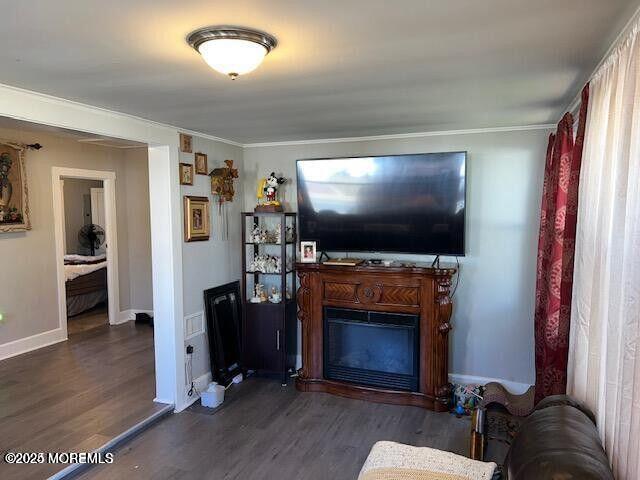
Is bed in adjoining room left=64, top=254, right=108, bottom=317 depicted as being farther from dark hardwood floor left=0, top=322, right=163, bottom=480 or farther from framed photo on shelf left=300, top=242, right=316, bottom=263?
framed photo on shelf left=300, top=242, right=316, bottom=263

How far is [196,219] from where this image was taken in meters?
3.94

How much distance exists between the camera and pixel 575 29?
1708mm

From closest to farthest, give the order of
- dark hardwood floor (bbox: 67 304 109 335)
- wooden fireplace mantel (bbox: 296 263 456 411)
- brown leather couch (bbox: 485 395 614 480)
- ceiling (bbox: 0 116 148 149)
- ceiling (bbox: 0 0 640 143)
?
1. brown leather couch (bbox: 485 395 614 480)
2. ceiling (bbox: 0 0 640 143)
3. ceiling (bbox: 0 116 148 149)
4. wooden fireplace mantel (bbox: 296 263 456 411)
5. dark hardwood floor (bbox: 67 304 109 335)

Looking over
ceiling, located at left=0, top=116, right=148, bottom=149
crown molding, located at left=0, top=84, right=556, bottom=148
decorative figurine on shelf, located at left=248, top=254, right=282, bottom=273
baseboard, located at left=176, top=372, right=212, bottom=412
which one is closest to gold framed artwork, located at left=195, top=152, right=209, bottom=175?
crown molding, located at left=0, top=84, right=556, bottom=148

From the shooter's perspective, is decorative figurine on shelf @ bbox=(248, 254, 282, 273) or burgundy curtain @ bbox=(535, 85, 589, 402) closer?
burgundy curtain @ bbox=(535, 85, 589, 402)

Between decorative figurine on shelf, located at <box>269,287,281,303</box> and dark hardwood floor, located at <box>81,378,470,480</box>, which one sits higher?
decorative figurine on shelf, located at <box>269,287,281,303</box>

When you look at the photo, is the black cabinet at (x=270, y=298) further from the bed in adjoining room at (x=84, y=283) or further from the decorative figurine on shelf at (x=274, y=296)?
the bed in adjoining room at (x=84, y=283)

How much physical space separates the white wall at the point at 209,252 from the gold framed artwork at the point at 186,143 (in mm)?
43

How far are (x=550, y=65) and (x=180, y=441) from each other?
331 cm

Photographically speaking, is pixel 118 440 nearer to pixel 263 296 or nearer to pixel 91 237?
pixel 263 296

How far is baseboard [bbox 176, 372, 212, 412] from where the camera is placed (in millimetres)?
3817

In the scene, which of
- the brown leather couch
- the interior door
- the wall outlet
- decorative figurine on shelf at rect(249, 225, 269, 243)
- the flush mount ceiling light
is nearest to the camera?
the brown leather couch

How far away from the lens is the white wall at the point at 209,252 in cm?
390

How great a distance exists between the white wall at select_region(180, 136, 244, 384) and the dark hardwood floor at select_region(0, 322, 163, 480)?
0.72m
